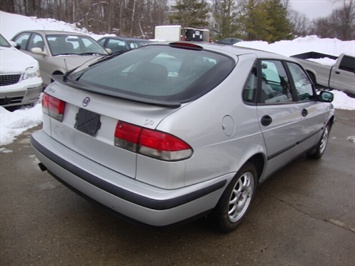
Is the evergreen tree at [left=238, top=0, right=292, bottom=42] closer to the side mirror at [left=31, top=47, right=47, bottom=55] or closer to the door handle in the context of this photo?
the side mirror at [left=31, top=47, right=47, bottom=55]

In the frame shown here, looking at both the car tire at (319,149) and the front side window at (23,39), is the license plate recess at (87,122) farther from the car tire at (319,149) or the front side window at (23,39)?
the front side window at (23,39)

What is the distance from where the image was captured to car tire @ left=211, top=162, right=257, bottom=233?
2535mm

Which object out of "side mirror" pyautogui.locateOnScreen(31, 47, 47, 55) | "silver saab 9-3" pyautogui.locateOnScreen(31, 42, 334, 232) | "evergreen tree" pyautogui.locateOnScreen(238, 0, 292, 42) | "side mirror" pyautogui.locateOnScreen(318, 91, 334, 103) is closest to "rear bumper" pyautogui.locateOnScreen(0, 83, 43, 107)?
"side mirror" pyautogui.locateOnScreen(31, 47, 47, 55)

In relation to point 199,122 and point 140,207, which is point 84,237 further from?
point 199,122

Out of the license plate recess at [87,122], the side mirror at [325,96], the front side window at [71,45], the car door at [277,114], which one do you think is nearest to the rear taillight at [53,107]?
the license plate recess at [87,122]

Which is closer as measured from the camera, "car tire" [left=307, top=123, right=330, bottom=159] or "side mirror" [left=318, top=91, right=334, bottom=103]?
"side mirror" [left=318, top=91, right=334, bottom=103]

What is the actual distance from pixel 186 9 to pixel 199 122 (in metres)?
47.4

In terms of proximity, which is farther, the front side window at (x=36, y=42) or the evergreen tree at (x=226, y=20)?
the evergreen tree at (x=226, y=20)

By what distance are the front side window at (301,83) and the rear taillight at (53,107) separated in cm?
250

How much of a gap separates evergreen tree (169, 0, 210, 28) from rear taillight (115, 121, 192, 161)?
4526 cm

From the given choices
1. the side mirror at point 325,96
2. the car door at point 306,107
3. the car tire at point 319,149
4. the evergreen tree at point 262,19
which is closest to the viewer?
the car door at point 306,107

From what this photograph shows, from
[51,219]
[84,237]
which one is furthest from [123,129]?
[51,219]

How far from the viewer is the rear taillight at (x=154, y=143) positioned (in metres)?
1.99

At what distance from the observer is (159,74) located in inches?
102
